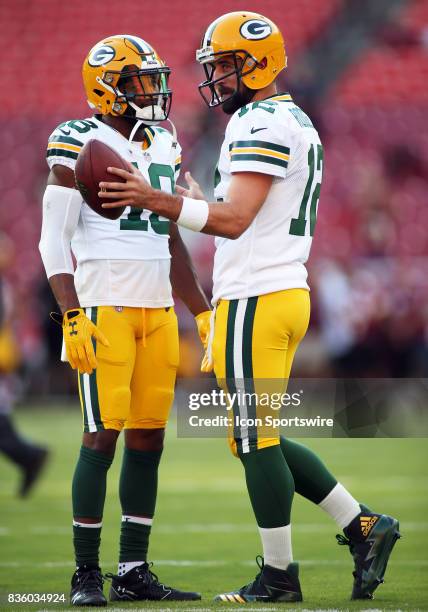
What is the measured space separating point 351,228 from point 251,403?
9.21 meters

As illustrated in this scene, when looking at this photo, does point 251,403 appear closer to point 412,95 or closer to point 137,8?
point 412,95

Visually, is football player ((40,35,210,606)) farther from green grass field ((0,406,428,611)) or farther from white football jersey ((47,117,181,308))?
green grass field ((0,406,428,611))

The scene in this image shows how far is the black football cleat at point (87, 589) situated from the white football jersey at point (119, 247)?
959mm

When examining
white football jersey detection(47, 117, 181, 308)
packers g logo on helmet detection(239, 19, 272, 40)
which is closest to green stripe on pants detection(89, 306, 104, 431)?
white football jersey detection(47, 117, 181, 308)

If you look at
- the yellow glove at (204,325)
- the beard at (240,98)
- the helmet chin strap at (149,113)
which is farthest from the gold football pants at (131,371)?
the beard at (240,98)

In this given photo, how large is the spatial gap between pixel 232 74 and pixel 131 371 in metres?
1.12

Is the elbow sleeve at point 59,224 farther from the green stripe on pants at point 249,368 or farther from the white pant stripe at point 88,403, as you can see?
the green stripe on pants at point 249,368

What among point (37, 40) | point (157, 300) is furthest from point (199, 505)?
point (37, 40)

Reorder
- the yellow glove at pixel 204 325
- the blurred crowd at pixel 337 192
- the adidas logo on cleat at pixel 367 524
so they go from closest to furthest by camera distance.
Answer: the adidas logo on cleat at pixel 367 524, the yellow glove at pixel 204 325, the blurred crowd at pixel 337 192

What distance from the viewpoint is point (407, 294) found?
1150 centimetres

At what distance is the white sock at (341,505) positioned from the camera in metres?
3.79

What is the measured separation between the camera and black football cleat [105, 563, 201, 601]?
3723mm

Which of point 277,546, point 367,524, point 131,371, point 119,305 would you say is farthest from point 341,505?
point 119,305

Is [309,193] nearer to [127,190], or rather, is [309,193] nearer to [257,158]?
[257,158]
